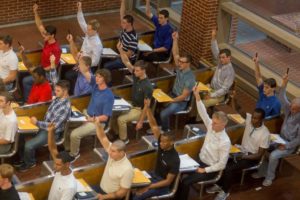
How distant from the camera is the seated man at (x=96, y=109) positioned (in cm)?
1033

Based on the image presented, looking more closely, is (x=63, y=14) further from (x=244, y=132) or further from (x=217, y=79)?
(x=244, y=132)

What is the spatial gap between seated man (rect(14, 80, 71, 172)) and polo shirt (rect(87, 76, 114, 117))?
528mm

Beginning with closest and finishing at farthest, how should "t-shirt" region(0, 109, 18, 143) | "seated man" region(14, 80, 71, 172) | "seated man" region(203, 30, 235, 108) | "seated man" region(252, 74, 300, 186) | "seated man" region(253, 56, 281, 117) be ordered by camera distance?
1. "t-shirt" region(0, 109, 18, 143)
2. "seated man" region(14, 80, 71, 172)
3. "seated man" region(252, 74, 300, 186)
4. "seated man" region(253, 56, 281, 117)
5. "seated man" region(203, 30, 235, 108)

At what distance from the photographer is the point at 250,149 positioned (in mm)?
10297

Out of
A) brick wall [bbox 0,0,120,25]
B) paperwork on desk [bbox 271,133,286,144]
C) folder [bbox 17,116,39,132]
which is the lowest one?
brick wall [bbox 0,0,120,25]

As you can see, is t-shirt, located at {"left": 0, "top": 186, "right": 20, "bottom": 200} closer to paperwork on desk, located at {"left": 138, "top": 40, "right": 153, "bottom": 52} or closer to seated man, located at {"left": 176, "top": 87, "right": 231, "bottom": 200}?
seated man, located at {"left": 176, "top": 87, "right": 231, "bottom": 200}

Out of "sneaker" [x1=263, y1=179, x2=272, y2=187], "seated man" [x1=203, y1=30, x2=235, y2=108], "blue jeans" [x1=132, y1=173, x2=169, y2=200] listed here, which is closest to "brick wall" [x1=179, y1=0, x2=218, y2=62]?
"seated man" [x1=203, y1=30, x2=235, y2=108]

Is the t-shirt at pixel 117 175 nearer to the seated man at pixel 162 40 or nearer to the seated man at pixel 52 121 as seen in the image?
the seated man at pixel 52 121

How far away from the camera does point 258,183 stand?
10.7 metres

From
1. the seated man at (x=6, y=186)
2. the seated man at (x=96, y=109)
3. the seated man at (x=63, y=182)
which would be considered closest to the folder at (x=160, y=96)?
the seated man at (x=96, y=109)

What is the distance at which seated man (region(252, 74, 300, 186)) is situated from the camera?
34.4 ft

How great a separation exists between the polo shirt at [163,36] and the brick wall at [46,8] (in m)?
3.42

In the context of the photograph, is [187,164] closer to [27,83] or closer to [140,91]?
[140,91]

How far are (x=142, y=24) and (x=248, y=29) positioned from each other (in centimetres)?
318
